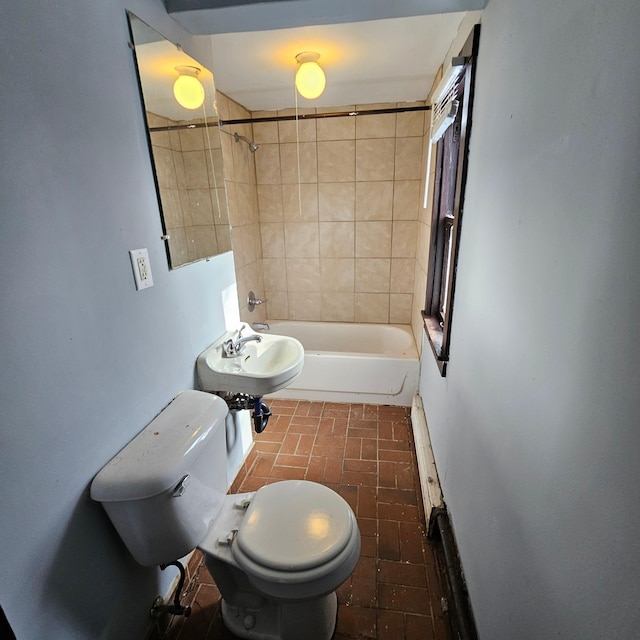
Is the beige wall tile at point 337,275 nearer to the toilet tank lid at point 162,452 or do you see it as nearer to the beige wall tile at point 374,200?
the beige wall tile at point 374,200

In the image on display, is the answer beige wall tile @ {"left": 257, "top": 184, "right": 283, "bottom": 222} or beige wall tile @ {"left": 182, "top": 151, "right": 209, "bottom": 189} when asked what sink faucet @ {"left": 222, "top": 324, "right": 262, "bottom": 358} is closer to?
beige wall tile @ {"left": 182, "top": 151, "right": 209, "bottom": 189}

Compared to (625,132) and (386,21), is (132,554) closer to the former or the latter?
(625,132)

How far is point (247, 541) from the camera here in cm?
104

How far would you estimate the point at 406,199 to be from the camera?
283 cm

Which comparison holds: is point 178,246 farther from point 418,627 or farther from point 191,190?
point 418,627

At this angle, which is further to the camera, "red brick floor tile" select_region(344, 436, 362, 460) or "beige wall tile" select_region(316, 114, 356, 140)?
"beige wall tile" select_region(316, 114, 356, 140)

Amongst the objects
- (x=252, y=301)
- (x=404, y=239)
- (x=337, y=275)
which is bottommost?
(x=252, y=301)

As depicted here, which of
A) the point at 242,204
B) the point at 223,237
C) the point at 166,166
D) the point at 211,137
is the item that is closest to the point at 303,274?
the point at 242,204

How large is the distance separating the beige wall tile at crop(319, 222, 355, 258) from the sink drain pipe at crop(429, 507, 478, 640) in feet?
7.09

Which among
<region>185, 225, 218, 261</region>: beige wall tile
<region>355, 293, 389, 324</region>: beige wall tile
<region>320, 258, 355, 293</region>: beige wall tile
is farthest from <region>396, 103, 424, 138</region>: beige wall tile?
<region>185, 225, 218, 261</region>: beige wall tile

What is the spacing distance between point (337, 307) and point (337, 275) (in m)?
0.31

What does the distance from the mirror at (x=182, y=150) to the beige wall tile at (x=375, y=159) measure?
1.41 m

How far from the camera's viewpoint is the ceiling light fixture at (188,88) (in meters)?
1.37

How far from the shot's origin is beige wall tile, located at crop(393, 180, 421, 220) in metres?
2.79
